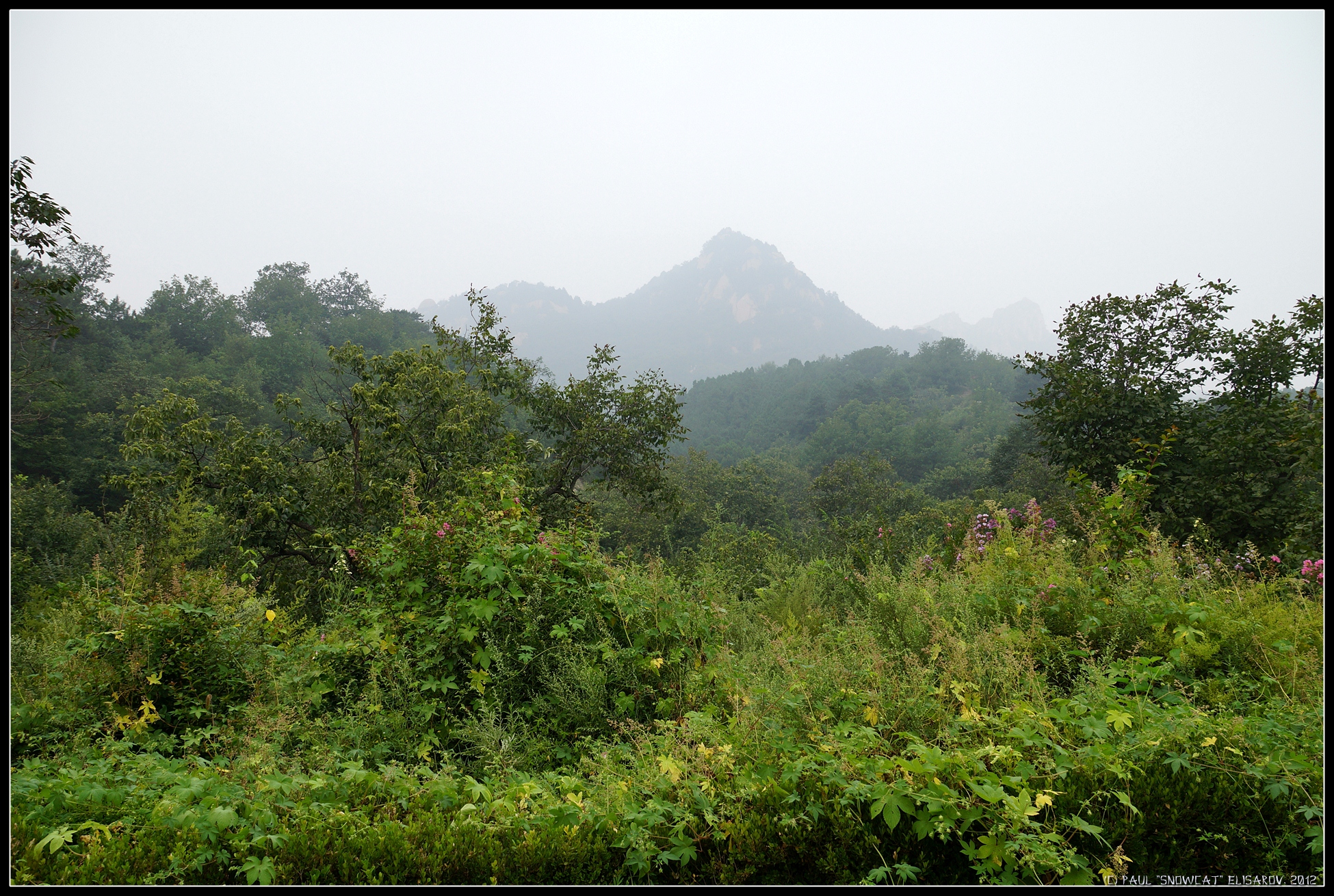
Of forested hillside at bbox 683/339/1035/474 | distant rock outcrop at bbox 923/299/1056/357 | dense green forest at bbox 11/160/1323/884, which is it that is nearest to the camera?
dense green forest at bbox 11/160/1323/884

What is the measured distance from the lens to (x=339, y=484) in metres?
8.54

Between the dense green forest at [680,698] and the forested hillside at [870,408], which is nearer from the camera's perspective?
the dense green forest at [680,698]

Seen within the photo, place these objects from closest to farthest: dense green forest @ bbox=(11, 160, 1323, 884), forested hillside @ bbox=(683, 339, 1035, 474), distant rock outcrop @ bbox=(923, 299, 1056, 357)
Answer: dense green forest @ bbox=(11, 160, 1323, 884), forested hillside @ bbox=(683, 339, 1035, 474), distant rock outcrop @ bbox=(923, 299, 1056, 357)

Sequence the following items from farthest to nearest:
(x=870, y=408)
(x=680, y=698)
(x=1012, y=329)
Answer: (x=1012, y=329) < (x=870, y=408) < (x=680, y=698)

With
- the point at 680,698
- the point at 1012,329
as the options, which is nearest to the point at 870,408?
the point at 680,698

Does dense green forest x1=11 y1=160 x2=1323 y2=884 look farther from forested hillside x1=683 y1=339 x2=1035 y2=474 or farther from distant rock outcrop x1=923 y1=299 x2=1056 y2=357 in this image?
distant rock outcrop x1=923 y1=299 x2=1056 y2=357

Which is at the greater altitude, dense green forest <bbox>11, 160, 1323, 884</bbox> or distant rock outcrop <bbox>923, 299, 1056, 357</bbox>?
distant rock outcrop <bbox>923, 299, 1056, 357</bbox>

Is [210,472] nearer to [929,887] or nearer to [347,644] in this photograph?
[347,644]

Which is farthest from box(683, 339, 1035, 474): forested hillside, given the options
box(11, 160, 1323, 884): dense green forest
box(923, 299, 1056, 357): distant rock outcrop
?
box(923, 299, 1056, 357): distant rock outcrop

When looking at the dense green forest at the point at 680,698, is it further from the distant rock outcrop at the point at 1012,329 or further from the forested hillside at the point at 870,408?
the distant rock outcrop at the point at 1012,329

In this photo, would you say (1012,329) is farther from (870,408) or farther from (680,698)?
(680,698)

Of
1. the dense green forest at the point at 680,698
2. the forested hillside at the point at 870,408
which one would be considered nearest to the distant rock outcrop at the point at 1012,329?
the forested hillside at the point at 870,408

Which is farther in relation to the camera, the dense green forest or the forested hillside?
the forested hillside

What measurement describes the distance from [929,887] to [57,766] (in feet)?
11.1
